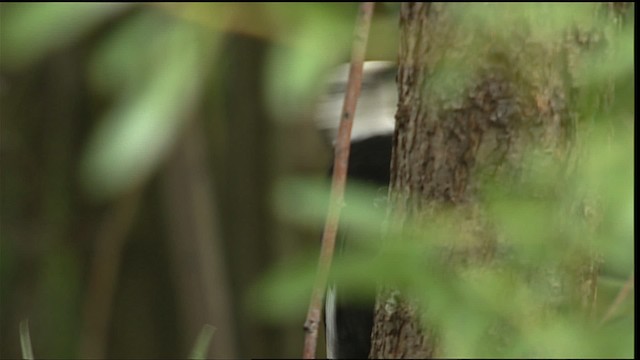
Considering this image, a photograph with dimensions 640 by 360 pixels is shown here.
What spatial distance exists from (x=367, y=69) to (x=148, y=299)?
1010mm

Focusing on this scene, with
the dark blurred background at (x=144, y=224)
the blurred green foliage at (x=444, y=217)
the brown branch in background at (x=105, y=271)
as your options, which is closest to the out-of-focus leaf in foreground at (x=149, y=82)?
the blurred green foliage at (x=444, y=217)

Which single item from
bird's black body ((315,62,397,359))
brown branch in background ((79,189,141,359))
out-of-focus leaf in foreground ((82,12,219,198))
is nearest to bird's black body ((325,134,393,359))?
bird's black body ((315,62,397,359))

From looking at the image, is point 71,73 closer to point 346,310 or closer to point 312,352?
→ point 346,310

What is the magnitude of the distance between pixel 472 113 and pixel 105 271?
64.7 inches

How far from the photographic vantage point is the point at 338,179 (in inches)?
25.1

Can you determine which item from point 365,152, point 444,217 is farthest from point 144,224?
point 444,217

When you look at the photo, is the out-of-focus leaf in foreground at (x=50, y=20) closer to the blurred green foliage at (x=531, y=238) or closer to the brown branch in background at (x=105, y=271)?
the blurred green foliage at (x=531, y=238)

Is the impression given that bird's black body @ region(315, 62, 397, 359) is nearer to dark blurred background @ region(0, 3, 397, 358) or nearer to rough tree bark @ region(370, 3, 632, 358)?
dark blurred background @ region(0, 3, 397, 358)

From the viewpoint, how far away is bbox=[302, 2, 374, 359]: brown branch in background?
0.61 meters

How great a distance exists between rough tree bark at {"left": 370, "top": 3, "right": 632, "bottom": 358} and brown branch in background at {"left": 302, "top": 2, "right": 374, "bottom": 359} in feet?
0.14

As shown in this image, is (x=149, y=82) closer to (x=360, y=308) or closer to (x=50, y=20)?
(x=50, y=20)

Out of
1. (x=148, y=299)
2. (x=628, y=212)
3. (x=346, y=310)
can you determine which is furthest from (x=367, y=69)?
(x=148, y=299)

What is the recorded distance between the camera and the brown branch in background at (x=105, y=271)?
84.0 inches

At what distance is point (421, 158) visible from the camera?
71 cm
